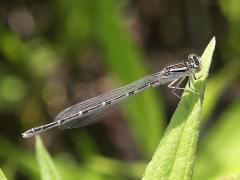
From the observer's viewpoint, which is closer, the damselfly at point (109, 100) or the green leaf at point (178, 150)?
the green leaf at point (178, 150)

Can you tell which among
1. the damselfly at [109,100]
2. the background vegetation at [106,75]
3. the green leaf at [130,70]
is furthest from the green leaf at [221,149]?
the damselfly at [109,100]

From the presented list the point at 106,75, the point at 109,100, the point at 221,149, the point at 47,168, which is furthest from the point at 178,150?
→ the point at 106,75

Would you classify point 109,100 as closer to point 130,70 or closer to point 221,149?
point 130,70

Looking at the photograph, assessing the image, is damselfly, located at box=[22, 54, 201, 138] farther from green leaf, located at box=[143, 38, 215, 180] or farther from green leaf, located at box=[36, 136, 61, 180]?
green leaf, located at box=[143, 38, 215, 180]

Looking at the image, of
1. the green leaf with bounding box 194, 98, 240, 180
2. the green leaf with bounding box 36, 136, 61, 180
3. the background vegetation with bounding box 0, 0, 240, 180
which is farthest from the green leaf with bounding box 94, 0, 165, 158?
the green leaf with bounding box 36, 136, 61, 180

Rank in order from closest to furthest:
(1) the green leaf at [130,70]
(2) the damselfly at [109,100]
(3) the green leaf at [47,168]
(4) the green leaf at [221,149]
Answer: (3) the green leaf at [47,168], (2) the damselfly at [109,100], (4) the green leaf at [221,149], (1) the green leaf at [130,70]

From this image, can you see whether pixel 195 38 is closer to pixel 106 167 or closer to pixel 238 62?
pixel 238 62

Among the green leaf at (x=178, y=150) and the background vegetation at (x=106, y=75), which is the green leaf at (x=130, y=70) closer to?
the background vegetation at (x=106, y=75)

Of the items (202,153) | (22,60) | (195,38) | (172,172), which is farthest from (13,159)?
(172,172)

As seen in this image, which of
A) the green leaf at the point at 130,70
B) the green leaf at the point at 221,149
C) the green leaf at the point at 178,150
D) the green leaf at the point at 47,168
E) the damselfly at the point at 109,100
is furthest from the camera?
the green leaf at the point at 130,70
